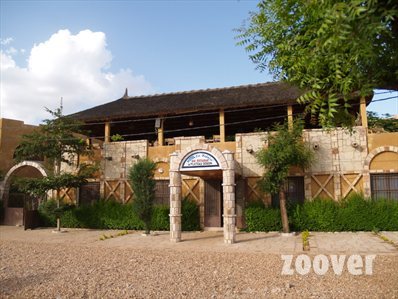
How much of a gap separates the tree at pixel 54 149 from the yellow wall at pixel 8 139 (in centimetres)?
681

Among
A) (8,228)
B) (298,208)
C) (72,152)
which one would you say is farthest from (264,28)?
(8,228)

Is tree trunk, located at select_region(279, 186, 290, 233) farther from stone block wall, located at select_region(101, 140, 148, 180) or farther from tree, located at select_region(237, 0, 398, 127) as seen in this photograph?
tree, located at select_region(237, 0, 398, 127)

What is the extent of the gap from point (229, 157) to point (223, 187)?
1.13 metres

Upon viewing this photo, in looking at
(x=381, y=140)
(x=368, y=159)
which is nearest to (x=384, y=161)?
(x=368, y=159)

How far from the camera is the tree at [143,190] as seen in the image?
15.0 metres

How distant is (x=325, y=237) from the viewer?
1295cm

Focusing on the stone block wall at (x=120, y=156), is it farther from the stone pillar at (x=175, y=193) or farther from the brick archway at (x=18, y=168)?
the stone pillar at (x=175, y=193)

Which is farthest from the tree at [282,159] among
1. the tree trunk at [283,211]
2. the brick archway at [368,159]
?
the brick archway at [368,159]

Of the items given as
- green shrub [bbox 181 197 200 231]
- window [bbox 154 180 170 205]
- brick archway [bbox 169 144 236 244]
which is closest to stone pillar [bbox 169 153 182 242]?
brick archway [bbox 169 144 236 244]

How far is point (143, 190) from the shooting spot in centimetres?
1509

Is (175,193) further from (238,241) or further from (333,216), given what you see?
(333,216)

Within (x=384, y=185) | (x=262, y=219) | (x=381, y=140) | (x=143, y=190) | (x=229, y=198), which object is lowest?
(x=262, y=219)

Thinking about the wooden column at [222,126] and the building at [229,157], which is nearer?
the building at [229,157]

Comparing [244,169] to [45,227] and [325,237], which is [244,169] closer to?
[325,237]
